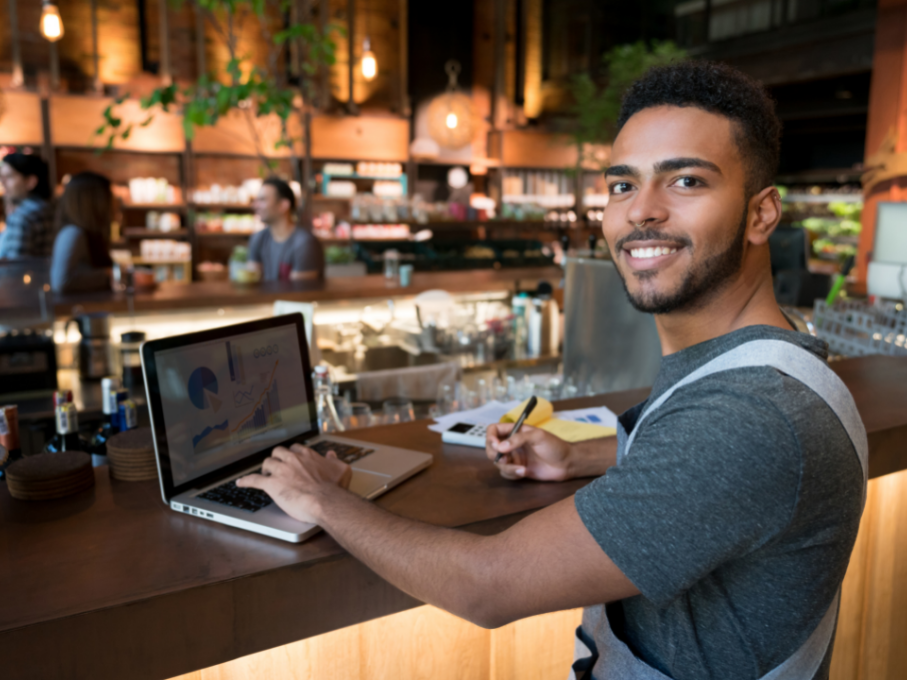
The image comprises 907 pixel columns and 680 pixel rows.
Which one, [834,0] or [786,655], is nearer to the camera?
[786,655]

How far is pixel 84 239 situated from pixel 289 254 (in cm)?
127

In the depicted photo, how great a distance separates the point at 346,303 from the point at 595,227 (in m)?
7.47

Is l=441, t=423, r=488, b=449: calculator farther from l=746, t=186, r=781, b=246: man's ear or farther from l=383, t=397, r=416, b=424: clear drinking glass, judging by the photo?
l=746, t=186, r=781, b=246: man's ear

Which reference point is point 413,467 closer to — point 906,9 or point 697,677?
point 697,677

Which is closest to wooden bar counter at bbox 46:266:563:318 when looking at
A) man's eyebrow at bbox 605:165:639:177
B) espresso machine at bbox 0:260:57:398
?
espresso machine at bbox 0:260:57:398

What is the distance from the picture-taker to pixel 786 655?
86cm

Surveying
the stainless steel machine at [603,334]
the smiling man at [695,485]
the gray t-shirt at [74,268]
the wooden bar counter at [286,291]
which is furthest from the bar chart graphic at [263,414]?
the gray t-shirt at [74,268]

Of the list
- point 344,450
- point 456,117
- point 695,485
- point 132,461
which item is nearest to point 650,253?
point 695,485

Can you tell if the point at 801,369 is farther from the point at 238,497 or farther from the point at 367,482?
the point at 238,497

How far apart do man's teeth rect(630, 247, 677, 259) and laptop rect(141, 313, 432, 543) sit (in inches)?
24.3

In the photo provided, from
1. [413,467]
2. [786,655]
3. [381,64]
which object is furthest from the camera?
[381,64]

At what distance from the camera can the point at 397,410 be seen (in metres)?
2.12

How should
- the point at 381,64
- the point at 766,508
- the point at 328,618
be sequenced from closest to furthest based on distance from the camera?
1. the point at 766,508
2. the point at 328,618
3. the point at 381,64

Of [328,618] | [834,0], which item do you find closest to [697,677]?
[328,618]
